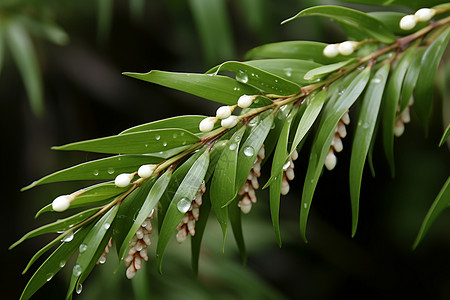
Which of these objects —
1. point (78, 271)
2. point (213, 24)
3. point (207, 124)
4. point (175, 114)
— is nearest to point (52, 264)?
point (78, 271)

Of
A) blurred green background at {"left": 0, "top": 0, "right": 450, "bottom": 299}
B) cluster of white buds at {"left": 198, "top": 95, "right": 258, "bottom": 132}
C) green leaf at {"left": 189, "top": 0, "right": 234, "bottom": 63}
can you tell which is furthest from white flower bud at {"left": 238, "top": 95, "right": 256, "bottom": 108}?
blurred green background at {"left": 0, "top": 0, "right": 450, "bottom": 299}

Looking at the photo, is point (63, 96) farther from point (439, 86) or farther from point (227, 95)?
point (227, 95)

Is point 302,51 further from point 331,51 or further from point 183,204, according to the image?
point 183,204

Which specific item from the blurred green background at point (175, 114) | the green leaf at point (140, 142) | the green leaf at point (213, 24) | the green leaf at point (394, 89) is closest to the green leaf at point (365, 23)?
the green leaf at point (394, 89)

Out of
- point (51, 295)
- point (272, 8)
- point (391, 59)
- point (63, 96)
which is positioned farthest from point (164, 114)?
point (391, 59)

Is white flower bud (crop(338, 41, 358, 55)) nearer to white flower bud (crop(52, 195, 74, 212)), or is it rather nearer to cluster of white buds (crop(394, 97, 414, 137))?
cluster of white buds (crop(394, 97, 414, 137))

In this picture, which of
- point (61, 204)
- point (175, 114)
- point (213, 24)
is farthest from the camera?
point (175, 114)

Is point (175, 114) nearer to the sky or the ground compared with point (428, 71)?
nearer to the ground

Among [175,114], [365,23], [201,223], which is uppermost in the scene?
[365,23]

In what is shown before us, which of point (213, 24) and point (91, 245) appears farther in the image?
point (213, 24)
